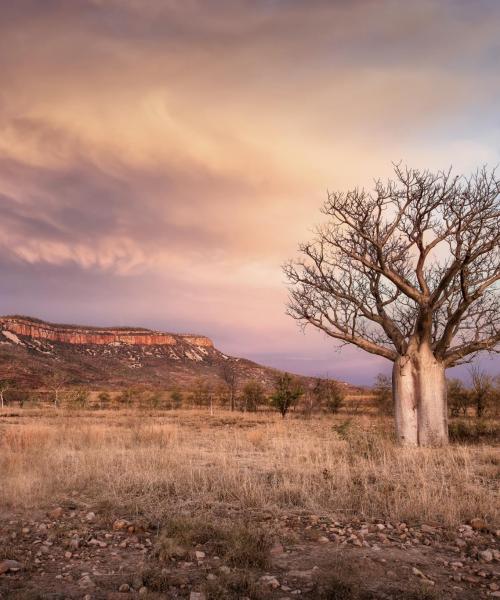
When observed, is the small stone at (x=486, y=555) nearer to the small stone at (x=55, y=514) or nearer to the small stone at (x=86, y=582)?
the small stone at (x=86, y=582)

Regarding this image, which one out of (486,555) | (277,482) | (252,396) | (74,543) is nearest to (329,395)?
(252,396)

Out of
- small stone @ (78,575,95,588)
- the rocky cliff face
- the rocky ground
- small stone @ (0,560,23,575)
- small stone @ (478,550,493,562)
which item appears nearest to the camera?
the rocky ground

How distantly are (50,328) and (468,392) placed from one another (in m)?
98.8

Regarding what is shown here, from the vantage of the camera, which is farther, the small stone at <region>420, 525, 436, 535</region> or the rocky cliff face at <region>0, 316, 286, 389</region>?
the rocky cliff face at <region>0, 316, 286, 389</region>

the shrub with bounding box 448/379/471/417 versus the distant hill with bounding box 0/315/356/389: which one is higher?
the distant hill with bounding box 0/315/356/389

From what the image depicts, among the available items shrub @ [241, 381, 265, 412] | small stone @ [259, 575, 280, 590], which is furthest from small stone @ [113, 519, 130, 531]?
shrub @ [241, 381, 265, 412]

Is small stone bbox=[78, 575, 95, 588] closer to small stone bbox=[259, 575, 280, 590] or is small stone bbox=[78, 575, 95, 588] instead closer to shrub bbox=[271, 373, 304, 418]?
small stone bbox=[259, 575, 280, 590]

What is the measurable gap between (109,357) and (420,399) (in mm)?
99077

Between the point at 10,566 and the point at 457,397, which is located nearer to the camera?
the point at 10,566

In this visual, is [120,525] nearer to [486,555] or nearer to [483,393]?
[486,555]

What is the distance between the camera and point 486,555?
4.41 metres

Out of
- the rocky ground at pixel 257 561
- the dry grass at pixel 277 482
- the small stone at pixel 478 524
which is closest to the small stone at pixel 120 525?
the rocky ground at pixel 257 561

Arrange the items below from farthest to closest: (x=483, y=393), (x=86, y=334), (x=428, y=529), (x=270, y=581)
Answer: (x=86, y=334), (x=483, y=393), (x=428, y=529), (x=270, y=581)

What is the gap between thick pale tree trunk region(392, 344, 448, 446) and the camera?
11.8m
